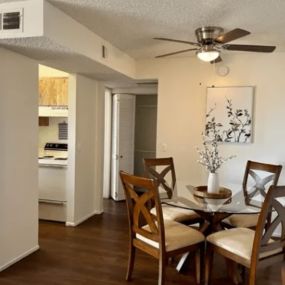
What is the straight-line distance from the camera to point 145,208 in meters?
2.68

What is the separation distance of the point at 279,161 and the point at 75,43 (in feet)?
9.61

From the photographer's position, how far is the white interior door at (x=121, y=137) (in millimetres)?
5832

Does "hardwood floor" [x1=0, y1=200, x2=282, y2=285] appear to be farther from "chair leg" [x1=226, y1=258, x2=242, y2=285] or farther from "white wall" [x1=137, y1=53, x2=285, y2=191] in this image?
"white wall" [x1=137, y1=53, x2=285, y2=191]

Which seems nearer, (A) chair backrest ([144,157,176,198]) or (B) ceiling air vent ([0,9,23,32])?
(B) ceiling air vent ([0,9,23,32])

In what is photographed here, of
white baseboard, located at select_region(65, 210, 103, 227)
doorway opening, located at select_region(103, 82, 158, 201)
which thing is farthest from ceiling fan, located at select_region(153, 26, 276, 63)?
white baseboard, located at select_region(65, 210, 103, 227)

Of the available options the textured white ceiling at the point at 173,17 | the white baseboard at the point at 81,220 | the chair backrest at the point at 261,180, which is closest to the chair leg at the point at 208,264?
the chair backrest at the point at 261,180

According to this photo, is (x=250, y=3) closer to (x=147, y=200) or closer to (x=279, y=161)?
(x=147, y=200)

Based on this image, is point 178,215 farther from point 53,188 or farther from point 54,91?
point 54,91

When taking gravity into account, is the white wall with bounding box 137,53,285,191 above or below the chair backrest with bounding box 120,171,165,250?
above

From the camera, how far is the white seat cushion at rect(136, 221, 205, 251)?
105 inches

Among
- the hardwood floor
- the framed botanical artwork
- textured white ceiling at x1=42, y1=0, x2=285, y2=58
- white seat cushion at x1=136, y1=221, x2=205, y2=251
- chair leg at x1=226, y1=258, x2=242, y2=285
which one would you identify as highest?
textured white ceiling at x1=42, y1=0, x2=285, y2=58

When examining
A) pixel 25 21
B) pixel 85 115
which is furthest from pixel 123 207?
pixel 25 21

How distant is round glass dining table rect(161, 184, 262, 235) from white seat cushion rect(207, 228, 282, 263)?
19 centimetres

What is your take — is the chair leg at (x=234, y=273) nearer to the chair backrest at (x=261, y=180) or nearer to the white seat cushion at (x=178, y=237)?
the white seat cushion at (x=178, y=237)
